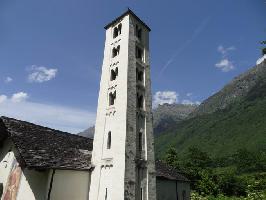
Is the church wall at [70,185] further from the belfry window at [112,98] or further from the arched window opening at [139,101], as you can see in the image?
the arched window opening at [139,101]

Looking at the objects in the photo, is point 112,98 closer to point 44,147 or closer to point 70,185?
point 44,147

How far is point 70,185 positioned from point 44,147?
361cm

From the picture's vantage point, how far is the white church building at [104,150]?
720 inches

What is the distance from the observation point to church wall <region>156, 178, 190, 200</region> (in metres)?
28.5

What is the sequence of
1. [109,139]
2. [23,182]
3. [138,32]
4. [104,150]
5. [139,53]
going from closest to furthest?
[23,182], [104,150], [109,139], [139,53], [138,32]

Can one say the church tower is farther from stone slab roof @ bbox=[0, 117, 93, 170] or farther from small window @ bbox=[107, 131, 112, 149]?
stone slab roof @ bbox=[0, 117, 93, 170]

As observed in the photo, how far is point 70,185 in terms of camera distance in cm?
1936

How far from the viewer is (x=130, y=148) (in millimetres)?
19578

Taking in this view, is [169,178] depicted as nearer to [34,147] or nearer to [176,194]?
[176,194]

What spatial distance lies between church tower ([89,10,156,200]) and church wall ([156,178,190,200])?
7.95 meters

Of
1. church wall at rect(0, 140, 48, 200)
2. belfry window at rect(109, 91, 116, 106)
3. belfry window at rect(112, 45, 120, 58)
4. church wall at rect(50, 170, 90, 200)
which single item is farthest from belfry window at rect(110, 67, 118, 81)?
church wall at rect(0, 140, 48, 200)

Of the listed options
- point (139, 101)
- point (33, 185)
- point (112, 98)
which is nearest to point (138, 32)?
point (139, 101)

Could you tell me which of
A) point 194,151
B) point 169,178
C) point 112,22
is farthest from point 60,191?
point 194,151

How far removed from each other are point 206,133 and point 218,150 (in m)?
35.2
